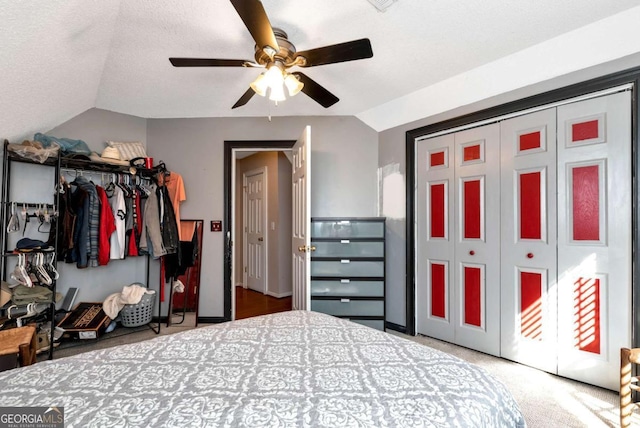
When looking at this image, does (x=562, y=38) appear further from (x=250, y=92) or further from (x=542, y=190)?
(x=250, y=92)

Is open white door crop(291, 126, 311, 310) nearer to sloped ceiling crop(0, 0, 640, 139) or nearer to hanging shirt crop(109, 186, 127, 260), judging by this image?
sloped ceiling crop(0, 0, 640, 139)

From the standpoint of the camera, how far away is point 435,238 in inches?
114

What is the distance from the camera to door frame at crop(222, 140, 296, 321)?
10.9 ft

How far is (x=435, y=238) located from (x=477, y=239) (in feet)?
1.24

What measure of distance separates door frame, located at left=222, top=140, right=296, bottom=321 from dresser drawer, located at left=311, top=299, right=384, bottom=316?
1006mm

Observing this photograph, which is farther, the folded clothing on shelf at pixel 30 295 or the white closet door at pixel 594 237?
the folded clothing on shelf at pixel 30 295

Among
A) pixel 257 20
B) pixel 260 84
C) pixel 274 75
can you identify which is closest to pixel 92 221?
pixel 260 84

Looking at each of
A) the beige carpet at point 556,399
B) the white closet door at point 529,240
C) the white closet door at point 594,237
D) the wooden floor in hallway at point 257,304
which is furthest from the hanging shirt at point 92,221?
the white closet door at point 594,237

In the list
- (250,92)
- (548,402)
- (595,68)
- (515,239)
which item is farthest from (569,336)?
(250,92)

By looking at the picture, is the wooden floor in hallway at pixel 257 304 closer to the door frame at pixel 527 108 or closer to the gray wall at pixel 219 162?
the gray wall at pixel 219 162

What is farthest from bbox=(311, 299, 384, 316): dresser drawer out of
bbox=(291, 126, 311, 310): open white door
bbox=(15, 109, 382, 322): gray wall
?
bbox=(15, 109, 382, 322): gray wall

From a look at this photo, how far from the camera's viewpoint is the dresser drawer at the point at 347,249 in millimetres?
2959

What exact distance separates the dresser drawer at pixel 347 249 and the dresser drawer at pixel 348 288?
25 centimetres

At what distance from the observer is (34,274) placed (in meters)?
2.40
